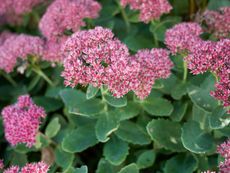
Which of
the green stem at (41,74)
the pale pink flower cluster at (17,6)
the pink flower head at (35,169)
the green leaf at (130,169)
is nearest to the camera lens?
the pink flower head at (35,169)

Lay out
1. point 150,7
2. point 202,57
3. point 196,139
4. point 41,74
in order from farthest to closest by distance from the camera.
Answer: point 41,74
point 150,7
point 196,139
point 202,57

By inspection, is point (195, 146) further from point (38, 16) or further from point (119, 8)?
point (38, 16)

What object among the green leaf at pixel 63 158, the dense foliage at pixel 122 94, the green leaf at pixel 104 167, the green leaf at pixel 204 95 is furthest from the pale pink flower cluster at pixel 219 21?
the green leaf at pixel 63 158

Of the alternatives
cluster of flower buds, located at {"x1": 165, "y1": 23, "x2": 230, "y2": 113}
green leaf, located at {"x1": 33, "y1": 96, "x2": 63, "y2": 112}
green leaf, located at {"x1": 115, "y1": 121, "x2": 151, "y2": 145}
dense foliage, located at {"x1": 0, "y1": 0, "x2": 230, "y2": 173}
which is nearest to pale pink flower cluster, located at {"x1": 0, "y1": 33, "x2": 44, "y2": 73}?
dense foliage, located at {"x1": 0, "y1": 0, "x2": 230, "y2": 173}

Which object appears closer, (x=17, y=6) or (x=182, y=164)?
(x=182, y=164)

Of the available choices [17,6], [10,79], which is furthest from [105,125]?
[17,6]

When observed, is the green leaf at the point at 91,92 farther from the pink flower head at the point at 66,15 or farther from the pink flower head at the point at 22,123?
the pink flower head at the point at 66,15

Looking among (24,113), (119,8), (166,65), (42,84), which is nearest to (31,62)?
(42,84)

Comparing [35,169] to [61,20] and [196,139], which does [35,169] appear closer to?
[196,139]
